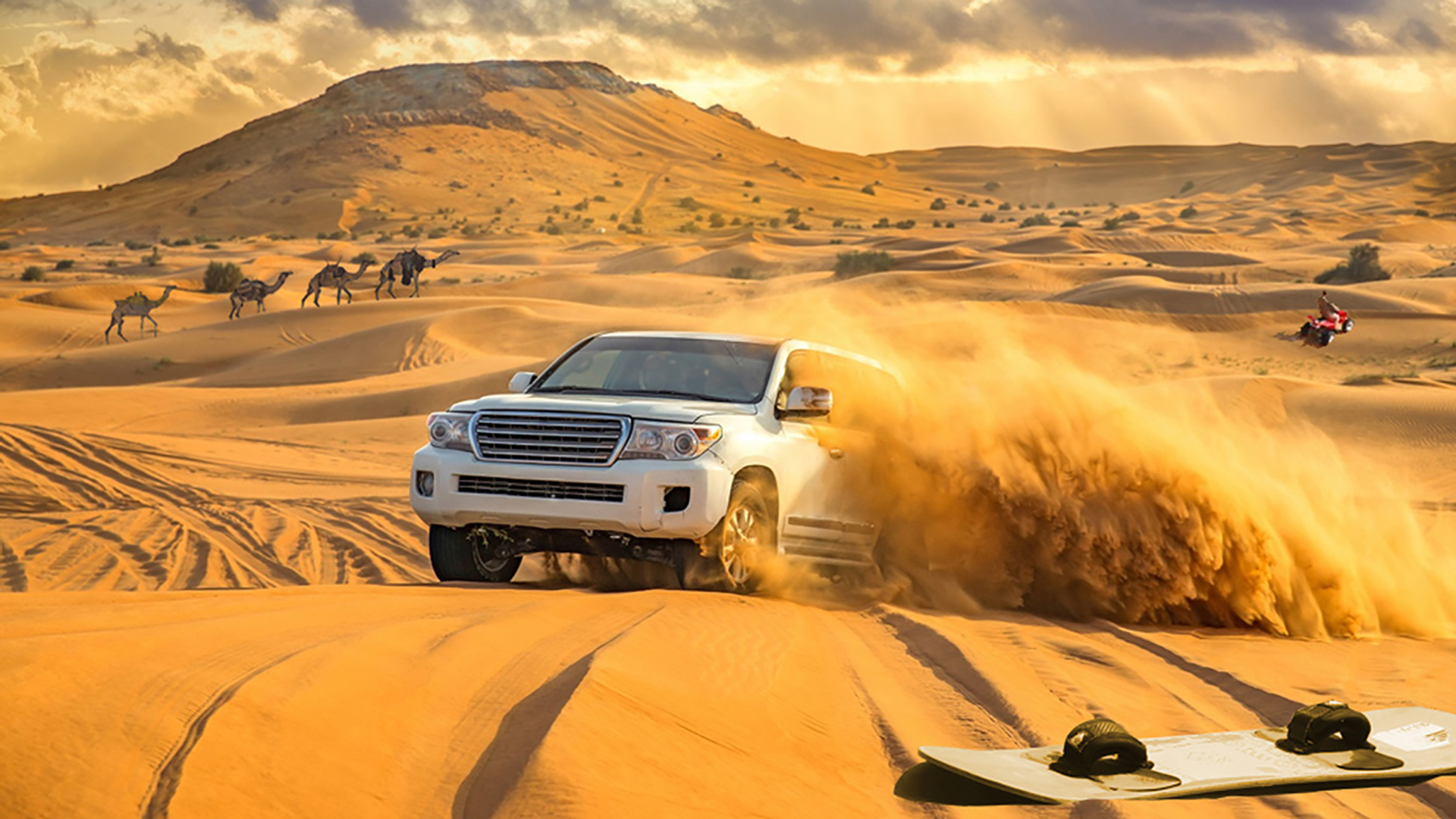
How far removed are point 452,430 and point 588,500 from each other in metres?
1.04

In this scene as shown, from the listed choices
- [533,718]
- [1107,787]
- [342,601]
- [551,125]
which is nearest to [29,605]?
[342,601]

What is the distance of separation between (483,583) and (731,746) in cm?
397

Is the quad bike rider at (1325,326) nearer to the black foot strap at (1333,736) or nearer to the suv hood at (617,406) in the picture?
the suv hood at (617,406)

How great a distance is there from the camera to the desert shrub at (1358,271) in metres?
38.3

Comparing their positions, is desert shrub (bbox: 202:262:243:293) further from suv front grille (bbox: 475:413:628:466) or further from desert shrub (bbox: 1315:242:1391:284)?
suv front grille (bbox: 475:413:628:466)

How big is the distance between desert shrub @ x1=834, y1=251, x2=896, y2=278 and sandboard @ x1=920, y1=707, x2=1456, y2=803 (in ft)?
123

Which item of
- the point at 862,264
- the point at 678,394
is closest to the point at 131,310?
the point at 862,264

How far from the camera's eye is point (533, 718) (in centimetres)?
485

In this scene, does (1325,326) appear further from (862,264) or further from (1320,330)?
(862,264)

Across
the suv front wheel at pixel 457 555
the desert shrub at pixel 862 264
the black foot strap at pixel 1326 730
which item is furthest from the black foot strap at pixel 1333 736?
the desert shrub at pixel 862 264

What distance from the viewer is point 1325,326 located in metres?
27.8

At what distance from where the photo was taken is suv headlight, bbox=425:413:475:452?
845 centimetres

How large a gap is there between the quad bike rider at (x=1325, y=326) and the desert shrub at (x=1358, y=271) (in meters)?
9.83

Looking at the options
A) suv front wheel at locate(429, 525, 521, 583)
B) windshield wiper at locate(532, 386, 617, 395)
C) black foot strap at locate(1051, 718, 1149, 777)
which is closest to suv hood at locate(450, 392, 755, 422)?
windshield wiper at locate(532, 386, 617, 395)
